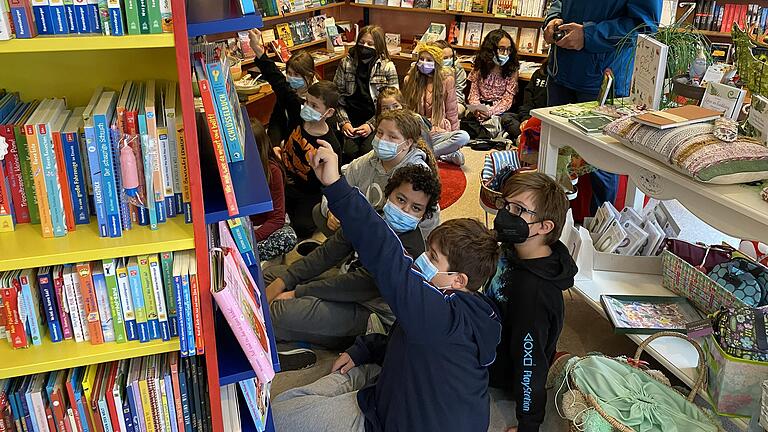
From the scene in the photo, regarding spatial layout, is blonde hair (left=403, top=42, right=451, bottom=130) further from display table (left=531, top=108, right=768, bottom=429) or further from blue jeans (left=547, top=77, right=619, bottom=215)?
display table (left=531, top=108, right=768, bottom=429)

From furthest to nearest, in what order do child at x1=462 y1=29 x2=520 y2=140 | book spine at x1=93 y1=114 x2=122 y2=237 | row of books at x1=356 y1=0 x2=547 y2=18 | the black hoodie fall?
1. row of books at x1=356 y1=0 x2=547 y2=18
2. child at x1=462 y1=29 x2=520 y2=140
3. the black hoodie
4. book spine at x1=93 y1=114 x2=122 y2=237

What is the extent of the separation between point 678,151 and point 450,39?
447 cm

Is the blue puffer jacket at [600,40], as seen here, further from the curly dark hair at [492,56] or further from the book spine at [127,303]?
the book spine at [127,303]

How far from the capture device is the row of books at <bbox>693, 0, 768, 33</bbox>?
199 inches

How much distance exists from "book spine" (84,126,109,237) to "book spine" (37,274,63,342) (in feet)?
0.55

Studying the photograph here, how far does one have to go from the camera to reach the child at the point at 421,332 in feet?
5.57

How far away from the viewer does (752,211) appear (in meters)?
1.90

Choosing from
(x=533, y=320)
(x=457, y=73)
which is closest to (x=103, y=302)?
(x=533, y=320)

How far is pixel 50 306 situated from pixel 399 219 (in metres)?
1.25

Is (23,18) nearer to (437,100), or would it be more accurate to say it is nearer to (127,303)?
(127,303)

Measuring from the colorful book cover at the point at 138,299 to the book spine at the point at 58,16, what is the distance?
50cm

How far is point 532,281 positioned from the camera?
2.23m

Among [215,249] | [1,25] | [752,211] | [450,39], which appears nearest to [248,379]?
[215,249]

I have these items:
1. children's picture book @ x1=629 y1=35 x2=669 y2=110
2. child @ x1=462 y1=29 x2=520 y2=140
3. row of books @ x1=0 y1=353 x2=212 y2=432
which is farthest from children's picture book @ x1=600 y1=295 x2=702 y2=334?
child @ x1=462 y1=29 x2=520 y2=140
